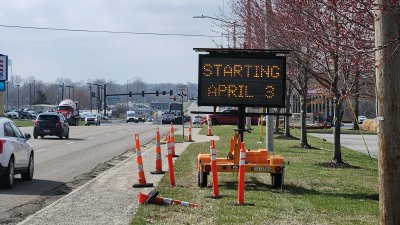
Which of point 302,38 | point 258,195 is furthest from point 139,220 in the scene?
point 302,38

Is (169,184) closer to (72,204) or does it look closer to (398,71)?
(72,204)

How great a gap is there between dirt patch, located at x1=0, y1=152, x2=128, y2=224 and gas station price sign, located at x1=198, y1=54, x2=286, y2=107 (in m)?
3.73

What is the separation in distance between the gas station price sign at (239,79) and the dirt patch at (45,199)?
3735mm

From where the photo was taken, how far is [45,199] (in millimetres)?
14102

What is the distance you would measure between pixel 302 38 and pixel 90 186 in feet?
23.1

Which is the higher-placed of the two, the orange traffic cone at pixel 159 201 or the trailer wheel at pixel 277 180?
the trailer wheel at pixel 277 180

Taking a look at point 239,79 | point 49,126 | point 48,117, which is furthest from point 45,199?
point 48,117

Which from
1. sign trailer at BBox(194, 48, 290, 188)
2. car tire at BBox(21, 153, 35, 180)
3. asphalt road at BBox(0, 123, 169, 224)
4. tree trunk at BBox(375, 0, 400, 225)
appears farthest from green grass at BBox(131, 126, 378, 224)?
car tire at BBox(21, 153, 35, 180)

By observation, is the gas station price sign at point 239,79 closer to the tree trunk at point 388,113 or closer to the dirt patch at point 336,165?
the dirt patch at point 336,165

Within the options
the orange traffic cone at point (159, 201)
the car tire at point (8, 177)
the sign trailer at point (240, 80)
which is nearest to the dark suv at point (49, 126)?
the car tire at point (8, 177)

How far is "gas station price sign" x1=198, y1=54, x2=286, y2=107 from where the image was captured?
572 inches

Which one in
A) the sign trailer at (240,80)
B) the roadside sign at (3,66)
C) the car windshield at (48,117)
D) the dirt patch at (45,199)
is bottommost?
the dirt patch at (45,199)

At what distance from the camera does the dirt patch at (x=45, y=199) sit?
1152 cm

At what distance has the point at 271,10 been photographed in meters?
21.4
